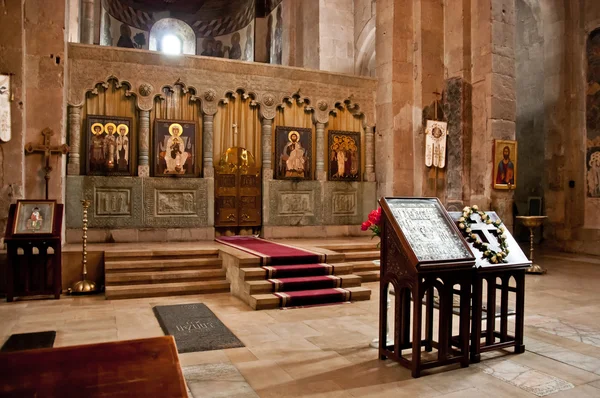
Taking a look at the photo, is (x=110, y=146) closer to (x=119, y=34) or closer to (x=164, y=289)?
(x=164, y=289)

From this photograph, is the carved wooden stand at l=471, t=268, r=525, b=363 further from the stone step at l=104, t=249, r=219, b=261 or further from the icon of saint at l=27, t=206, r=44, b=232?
the icon of saint at l=27, t=206, r=44, b=232

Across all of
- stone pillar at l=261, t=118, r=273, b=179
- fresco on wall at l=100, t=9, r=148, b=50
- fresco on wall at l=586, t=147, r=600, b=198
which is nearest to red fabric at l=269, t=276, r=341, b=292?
stone pillar at l=261, t=118, r=273, b=179

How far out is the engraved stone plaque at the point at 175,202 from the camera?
9.19 metres

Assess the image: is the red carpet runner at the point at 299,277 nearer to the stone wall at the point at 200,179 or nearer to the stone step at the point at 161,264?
the stone step at the point at 161,264

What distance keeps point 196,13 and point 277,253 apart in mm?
17102

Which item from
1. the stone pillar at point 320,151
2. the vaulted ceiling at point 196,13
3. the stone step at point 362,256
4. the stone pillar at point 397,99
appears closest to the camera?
the stone step at point 362,256

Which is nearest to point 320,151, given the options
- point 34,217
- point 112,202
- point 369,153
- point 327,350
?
point 369,153

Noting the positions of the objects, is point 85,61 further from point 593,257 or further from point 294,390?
point 593,257

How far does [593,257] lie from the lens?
414 inches

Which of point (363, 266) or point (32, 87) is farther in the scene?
point (363, 266)

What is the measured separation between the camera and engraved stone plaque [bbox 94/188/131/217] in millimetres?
8727

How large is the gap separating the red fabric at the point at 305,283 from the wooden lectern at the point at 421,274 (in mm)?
2459

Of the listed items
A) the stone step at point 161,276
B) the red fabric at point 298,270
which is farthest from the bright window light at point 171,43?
the red fabric at point 298,270

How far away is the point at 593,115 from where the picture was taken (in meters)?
10.9
